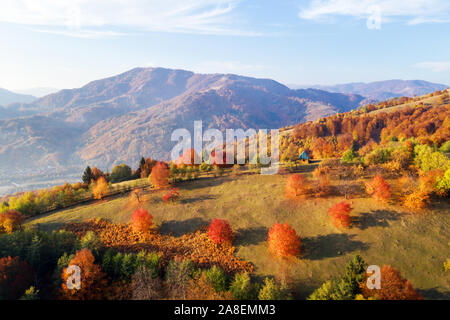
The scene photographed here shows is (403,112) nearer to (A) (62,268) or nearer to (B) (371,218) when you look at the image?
(B) (371,218)

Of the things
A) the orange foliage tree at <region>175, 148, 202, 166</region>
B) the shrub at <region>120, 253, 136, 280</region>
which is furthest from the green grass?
the orange foliage tree at <region>175, 148, 202, 166</region>

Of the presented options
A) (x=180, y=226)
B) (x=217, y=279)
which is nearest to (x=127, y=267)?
(x=180, y=226)

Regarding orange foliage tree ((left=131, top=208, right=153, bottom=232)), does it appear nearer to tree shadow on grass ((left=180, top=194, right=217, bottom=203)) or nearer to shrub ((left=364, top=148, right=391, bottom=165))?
tree shadow on grass ((left=180, top=194, right=217, bottom=203))

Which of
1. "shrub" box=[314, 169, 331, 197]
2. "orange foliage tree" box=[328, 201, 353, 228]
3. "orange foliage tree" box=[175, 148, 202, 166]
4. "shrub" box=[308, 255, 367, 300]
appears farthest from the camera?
"orange foliage tree" box=[175, 148, 202, 166]

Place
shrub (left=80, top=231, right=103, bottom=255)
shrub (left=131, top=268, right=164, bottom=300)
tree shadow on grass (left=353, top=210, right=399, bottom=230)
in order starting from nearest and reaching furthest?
shrub (left=131, top=268, right=164, bottom=300)
shrub (left=80, top=231, right=103, bottom=255)
tree shadow on grass (left=353, top=210, right=399, bottom=230)

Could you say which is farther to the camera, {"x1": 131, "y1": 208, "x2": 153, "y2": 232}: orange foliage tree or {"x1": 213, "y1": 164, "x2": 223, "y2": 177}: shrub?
{"x1": 213, "y1": 164, "x2": 223, "y2": 177}: shrub

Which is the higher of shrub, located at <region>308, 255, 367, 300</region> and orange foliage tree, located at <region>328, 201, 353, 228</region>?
orange foliage tree, located at <region>328, 201, 353, 228</region>
